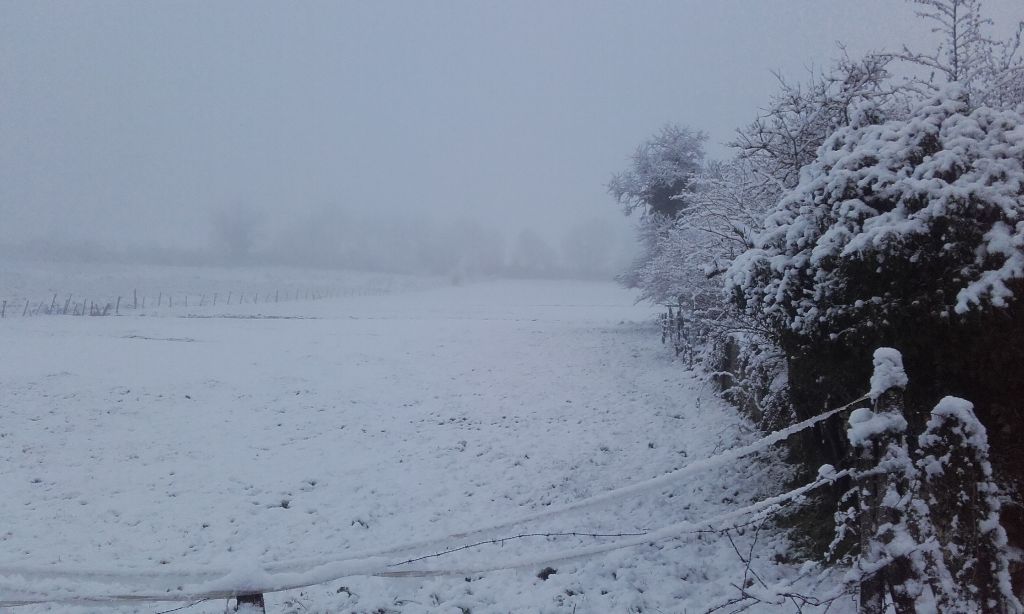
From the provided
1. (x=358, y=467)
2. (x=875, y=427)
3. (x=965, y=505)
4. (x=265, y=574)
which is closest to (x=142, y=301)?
(x=358, y=467)

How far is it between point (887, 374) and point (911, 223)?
2.49m

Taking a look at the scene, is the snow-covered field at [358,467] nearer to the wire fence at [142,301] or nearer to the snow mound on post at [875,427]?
the snow mound on post at [875,427]

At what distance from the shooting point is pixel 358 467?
11.0m

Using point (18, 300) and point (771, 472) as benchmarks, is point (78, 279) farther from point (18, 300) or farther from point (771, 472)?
point (771, 472)

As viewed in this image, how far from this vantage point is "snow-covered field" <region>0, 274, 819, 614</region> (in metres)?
6.55

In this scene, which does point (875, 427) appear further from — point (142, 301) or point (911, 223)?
point (142, 301)

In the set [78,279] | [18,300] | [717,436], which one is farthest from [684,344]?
[78,279]

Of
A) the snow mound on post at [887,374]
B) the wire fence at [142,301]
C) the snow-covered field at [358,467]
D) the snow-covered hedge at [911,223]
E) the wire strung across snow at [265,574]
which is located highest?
the snow-covered hedge at [911,223]

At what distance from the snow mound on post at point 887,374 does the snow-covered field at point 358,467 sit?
6.68 feet

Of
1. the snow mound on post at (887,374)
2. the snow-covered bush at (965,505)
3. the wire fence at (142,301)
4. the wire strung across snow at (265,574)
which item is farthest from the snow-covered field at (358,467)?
the wire fence at (142,301)

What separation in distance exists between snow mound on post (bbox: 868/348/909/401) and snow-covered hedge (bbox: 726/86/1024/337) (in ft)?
6.71

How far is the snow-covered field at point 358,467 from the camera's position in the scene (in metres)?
6.55

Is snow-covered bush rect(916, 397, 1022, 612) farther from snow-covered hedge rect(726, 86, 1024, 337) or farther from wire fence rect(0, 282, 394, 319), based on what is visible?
wire fence rect(0, 282, 394, 319)

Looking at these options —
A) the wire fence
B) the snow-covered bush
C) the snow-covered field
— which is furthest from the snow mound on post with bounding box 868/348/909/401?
the wire fence
